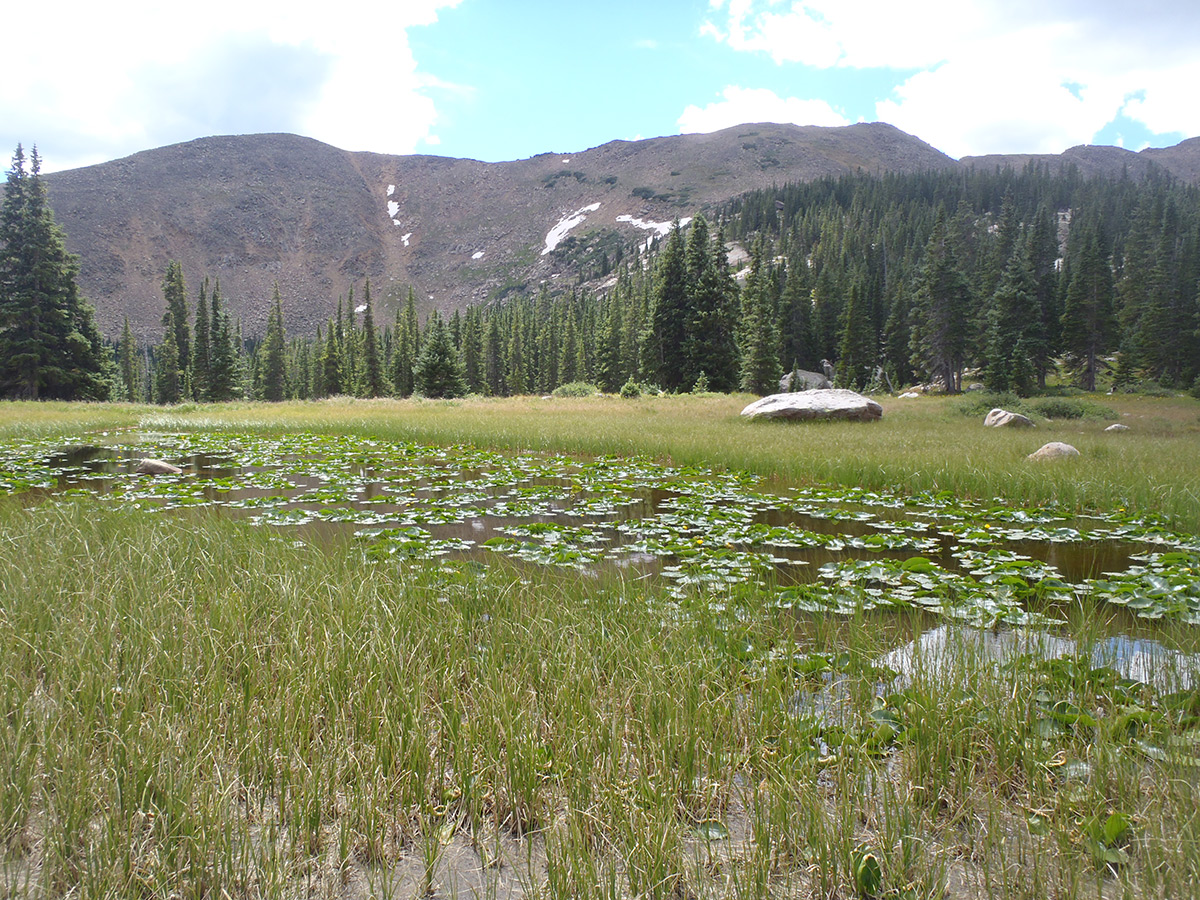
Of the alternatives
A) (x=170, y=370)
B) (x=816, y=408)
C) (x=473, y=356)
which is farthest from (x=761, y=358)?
(x=170, y=370)

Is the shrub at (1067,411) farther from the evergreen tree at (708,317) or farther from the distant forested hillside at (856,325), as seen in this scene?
the evergreen tree at (708,317)

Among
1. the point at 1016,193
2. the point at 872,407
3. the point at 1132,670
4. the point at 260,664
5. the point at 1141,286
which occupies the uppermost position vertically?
the point at 1016,193

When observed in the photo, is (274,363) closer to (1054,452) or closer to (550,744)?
(1054,452)

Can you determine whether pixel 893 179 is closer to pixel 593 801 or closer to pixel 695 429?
pixel 695 429

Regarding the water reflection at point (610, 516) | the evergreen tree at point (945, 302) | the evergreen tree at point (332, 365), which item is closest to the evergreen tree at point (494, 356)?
the evergreen tree at point (332, 365)

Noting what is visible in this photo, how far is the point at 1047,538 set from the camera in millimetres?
7395

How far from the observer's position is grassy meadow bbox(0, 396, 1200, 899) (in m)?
2.06

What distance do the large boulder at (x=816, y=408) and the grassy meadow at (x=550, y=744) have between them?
1787cm

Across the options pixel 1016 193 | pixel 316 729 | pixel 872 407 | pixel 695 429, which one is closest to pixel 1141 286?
pixel 872 407

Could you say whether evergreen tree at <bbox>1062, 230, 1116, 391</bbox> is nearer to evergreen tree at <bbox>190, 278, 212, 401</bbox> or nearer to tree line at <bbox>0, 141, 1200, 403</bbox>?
tree line at <bbox>0, 141, 1200, 403</bbox>

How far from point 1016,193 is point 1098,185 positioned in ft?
47.8

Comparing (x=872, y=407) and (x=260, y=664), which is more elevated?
(x=872, y=407)

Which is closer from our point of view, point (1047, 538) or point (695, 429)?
point (1047, 538)

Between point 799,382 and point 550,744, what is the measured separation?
50746 mm
